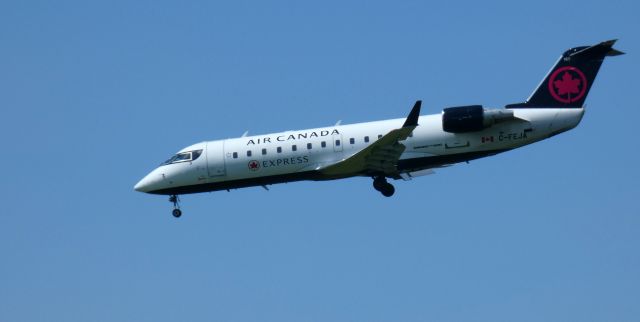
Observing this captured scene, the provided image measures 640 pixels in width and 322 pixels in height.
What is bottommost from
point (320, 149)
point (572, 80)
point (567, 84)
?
point (320, 149)

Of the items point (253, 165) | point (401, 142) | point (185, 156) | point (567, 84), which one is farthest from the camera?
point (185, 156)

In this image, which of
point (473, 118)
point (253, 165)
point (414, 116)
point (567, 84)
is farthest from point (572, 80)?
point (253, 165)

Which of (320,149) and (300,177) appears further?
(300,177)

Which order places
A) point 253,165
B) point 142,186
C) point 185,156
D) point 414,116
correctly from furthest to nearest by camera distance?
point 142,186, point 185,156, point 253,165, point 414,116

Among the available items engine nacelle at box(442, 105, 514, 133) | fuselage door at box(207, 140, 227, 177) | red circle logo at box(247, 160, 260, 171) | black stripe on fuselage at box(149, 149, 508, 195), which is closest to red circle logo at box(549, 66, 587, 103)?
engine nacelle at box(442, 105, 514, 133)

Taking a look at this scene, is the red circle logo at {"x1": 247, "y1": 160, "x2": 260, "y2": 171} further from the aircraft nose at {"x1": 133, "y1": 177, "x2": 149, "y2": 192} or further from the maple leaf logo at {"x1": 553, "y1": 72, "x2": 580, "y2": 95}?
the maple leaf logo at {"x1": 553, "y1": 72, "x2": 580, "y2": 95}

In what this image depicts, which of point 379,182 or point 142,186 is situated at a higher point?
point 142,186

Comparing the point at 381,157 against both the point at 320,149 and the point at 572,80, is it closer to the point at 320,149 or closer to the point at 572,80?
the point at 320,149

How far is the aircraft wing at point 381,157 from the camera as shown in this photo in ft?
167

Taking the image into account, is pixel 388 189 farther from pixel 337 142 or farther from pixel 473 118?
pixel 473 118

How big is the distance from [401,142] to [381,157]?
3.58ft

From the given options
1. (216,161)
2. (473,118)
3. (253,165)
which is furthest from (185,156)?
(473,118)

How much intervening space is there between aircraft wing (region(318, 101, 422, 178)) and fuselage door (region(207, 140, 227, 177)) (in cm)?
423

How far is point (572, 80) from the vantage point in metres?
53.2
